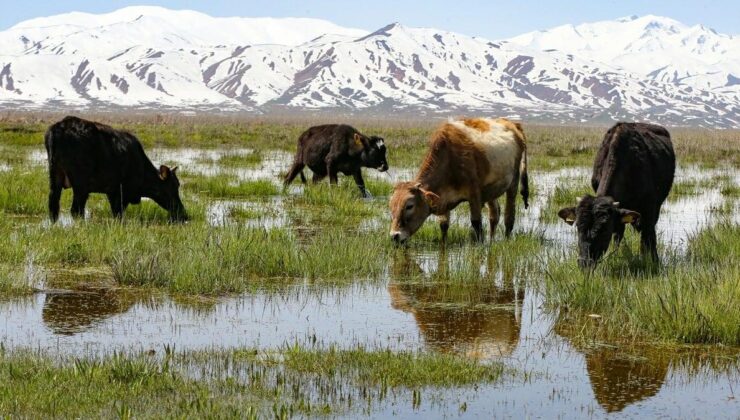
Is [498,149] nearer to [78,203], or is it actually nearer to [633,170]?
[633,170]

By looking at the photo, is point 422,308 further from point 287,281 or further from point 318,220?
point 318,220

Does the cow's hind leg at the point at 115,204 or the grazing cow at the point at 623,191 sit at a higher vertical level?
the grazing cow at the point at 623,191

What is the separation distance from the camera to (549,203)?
19.0m

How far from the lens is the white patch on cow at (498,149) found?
14.0 metres

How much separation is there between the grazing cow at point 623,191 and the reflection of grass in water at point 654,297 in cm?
32

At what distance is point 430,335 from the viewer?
855 cm

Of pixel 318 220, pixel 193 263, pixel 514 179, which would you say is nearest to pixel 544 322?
pixel 193 263

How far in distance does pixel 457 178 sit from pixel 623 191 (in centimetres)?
275

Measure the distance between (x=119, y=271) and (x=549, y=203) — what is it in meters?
10.5

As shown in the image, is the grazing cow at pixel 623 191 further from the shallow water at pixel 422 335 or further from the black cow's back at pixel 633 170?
the shallow water at pixel 422 335

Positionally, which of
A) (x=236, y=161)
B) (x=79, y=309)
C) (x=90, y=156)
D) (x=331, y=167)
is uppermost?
(x=90, y=156)

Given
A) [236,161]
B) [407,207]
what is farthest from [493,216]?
[236,161]

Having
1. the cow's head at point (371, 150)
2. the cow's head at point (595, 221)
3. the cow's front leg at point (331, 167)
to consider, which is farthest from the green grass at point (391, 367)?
the cow's head at point (371, 150)

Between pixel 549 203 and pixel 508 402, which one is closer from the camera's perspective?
pixel 508 402
